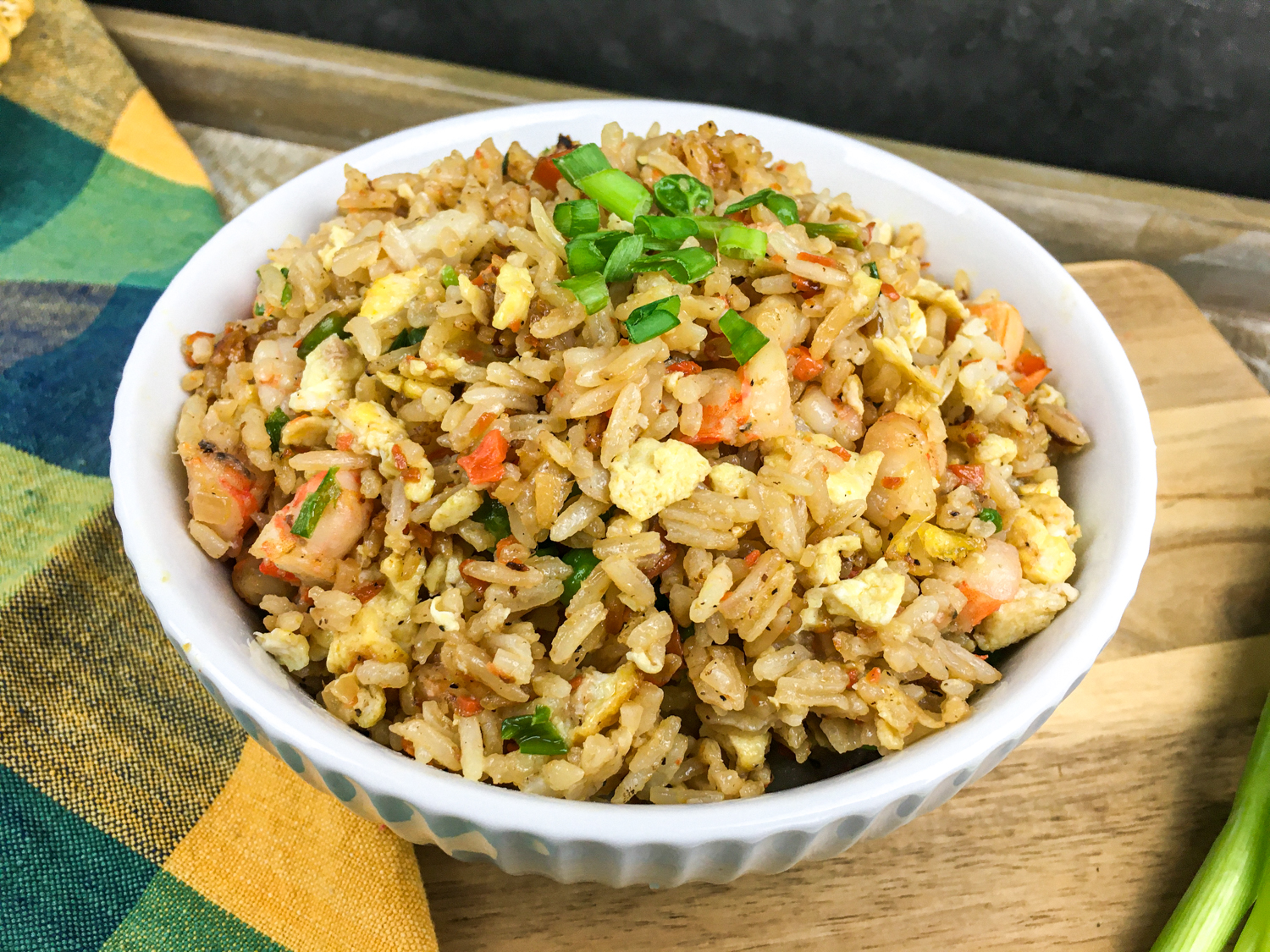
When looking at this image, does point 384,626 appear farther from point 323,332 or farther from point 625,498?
point 323,332

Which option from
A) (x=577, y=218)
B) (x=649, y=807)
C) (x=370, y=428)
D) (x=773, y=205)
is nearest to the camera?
(x=649, y=807)

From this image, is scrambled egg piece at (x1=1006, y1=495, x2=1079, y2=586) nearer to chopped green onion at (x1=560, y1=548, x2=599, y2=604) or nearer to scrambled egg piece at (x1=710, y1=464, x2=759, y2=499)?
scrambled egg piece at (x1=710, y1=464, x2=759, y2=499)

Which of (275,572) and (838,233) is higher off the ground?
(838,233)

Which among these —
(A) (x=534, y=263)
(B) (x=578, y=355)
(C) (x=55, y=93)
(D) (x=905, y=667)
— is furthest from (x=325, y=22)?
(D) (x=905, y=667)

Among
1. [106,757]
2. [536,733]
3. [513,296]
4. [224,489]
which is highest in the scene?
[513,296]

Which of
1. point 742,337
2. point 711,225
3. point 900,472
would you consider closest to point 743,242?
point 711,225

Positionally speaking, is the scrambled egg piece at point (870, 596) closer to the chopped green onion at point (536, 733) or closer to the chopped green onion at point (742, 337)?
the chopped green onion at point (742, 337)

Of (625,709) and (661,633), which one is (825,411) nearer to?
(661,633)

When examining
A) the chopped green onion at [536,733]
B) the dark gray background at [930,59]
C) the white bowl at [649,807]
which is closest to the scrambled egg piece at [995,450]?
the white bowl at [649,807]
